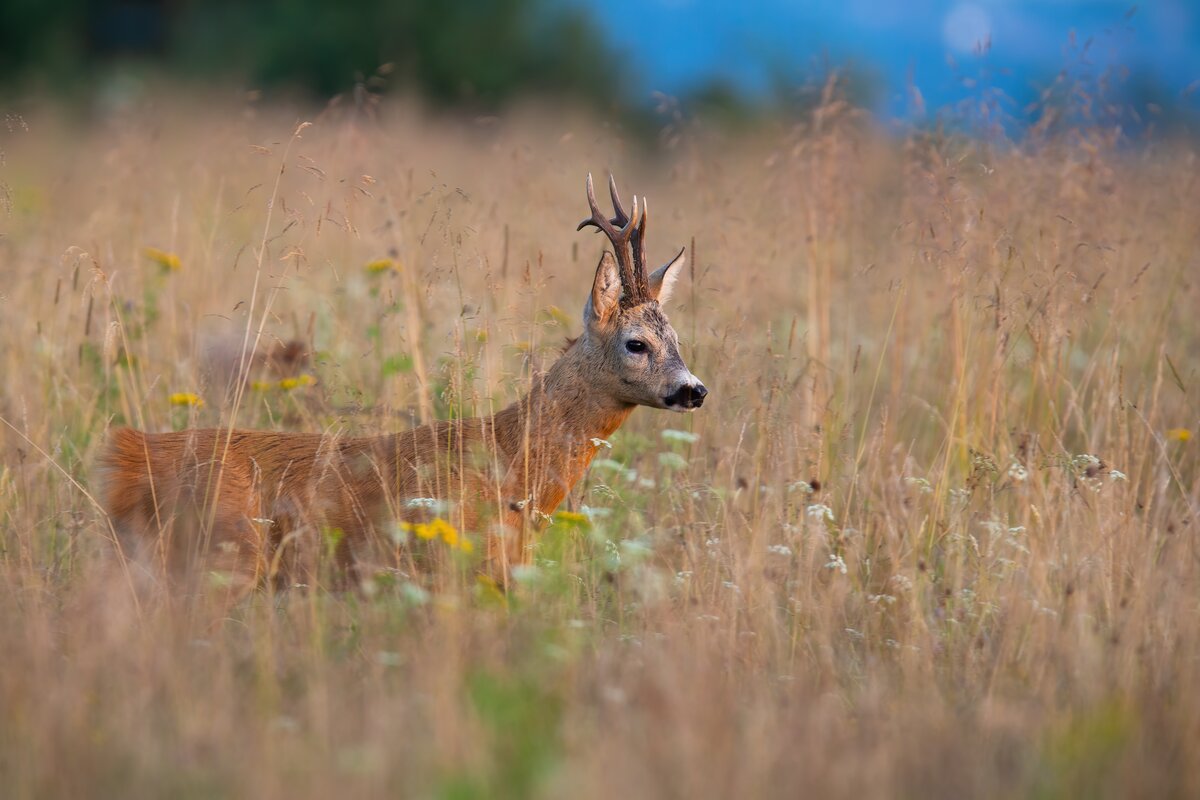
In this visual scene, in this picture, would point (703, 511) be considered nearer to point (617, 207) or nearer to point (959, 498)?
point (959, 498)

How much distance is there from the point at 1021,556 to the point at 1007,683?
1080 mm

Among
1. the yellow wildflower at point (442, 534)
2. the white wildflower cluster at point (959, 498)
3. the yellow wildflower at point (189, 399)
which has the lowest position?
the yellow wildflower at point (442, 534)

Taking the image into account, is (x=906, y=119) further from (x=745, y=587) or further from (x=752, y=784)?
(x=752, y=784)

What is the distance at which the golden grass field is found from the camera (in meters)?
3.01

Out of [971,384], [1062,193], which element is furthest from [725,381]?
[1062,193]

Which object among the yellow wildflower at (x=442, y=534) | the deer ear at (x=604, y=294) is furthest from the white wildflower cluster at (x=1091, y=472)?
the yellow wildflower at (x=442, y=534)

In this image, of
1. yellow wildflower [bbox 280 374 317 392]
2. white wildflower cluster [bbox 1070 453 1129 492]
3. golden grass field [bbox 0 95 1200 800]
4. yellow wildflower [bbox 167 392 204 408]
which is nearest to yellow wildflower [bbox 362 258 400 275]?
golden grass field [bbox 0 95 1200 800]

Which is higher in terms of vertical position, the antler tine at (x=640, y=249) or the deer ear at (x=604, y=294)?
the antler tine at (x=640, y=249)

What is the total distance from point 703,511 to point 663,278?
3.49ft

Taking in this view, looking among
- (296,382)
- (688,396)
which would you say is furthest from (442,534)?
(296,382)

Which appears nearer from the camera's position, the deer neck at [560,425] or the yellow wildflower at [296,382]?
the deer neck at [560,425]

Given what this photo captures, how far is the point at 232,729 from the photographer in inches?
121

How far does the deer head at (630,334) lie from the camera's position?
199 inches

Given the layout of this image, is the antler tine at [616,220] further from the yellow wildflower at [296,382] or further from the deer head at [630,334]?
the yellow wildflower at [296,382]
